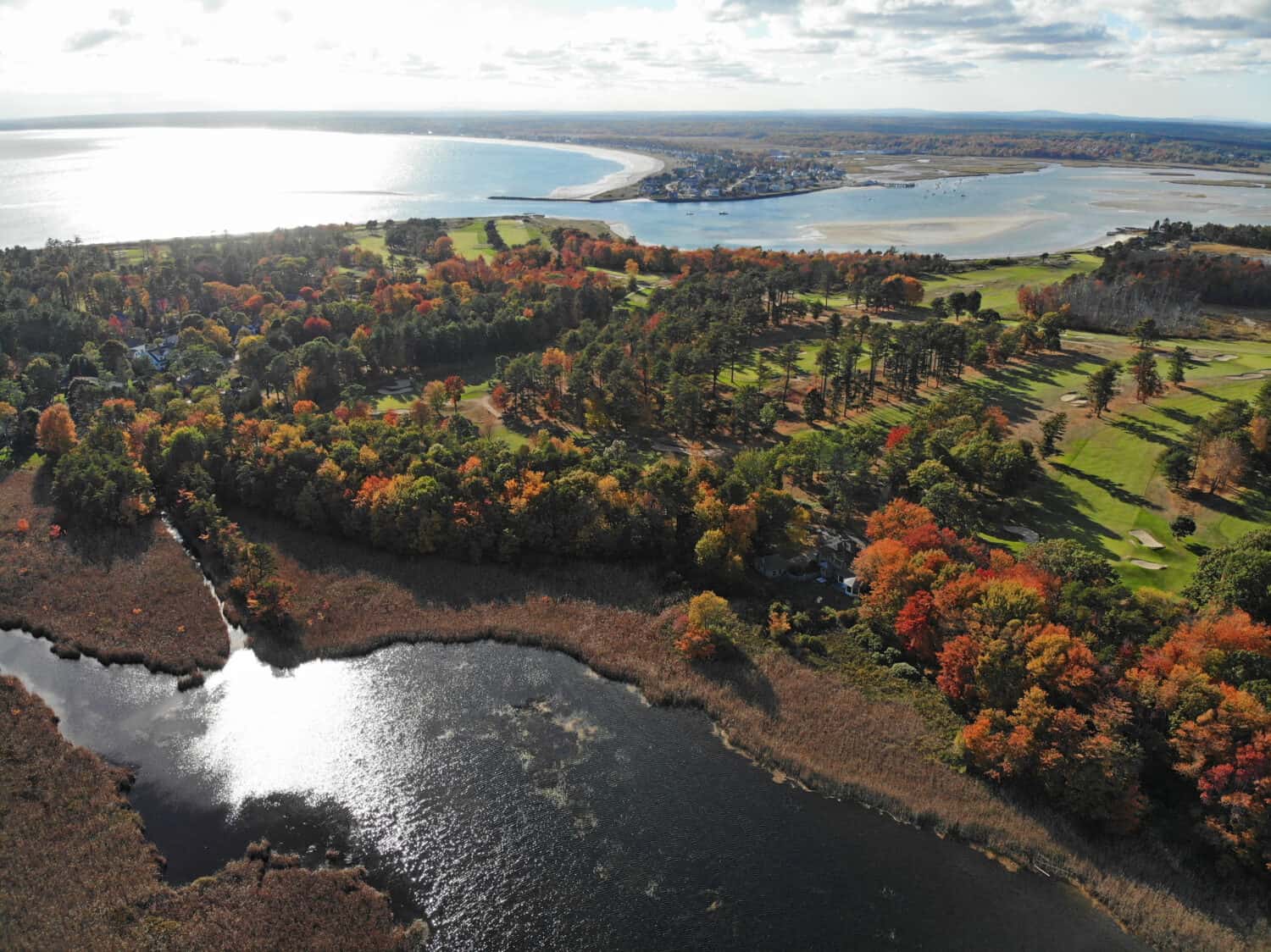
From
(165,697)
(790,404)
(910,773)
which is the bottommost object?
(165,697)

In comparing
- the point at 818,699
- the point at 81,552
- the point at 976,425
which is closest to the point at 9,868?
the point at 81,552

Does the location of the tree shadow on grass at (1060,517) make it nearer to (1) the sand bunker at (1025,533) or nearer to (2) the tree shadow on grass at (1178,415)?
(1) the sand bunker at (1025,533)

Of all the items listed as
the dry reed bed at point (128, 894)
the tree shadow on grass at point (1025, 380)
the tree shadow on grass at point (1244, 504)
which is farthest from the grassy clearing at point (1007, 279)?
the dry reed bed at point (128, 894)

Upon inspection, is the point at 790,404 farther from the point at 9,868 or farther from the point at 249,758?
the point at 9,868

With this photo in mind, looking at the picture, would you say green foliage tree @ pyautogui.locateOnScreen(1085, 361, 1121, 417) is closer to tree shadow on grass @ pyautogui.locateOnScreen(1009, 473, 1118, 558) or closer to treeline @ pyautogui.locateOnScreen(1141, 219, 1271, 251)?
tree shadow on grass @ pyautogui.locateOnScreen(1009, 473, 1118, 558)

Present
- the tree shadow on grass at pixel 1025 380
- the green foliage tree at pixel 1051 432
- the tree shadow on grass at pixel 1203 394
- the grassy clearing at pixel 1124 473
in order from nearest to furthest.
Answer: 1. the grassy clearing at pixel 1124 473
2. the green foliage tree at pixel 1051 432
3. the tree shadow on grass at pixel 1203 394
4. the tree shadow on grass at pixel 1025 380

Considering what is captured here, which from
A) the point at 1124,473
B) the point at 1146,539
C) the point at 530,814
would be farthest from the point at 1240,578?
the point at 530,814

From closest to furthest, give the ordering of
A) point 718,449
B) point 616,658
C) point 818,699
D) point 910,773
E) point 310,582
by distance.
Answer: point 910,773 < point 818,699 < point 616,658 < point 310,582 < point 718,449
